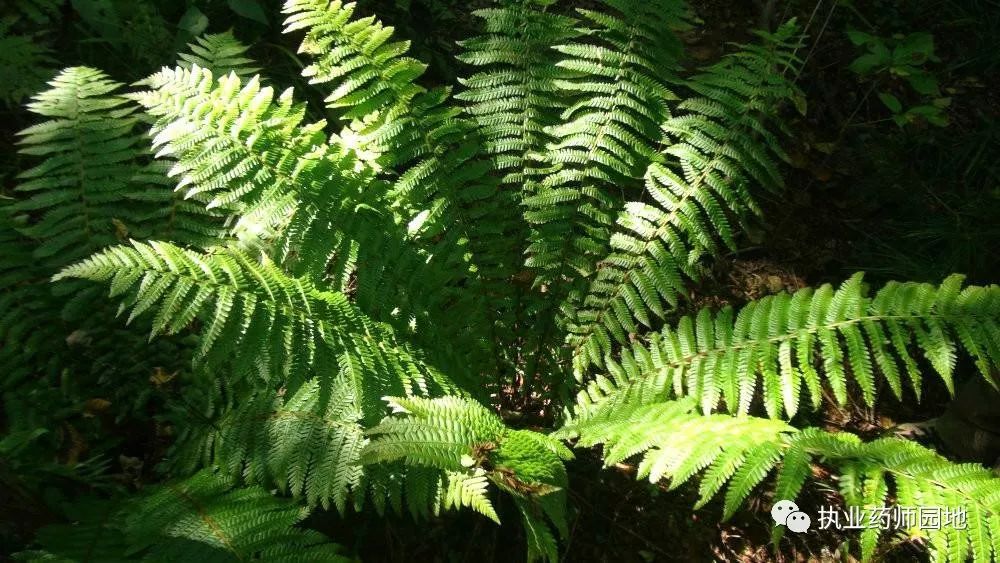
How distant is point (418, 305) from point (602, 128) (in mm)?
891

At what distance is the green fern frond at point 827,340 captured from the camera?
5.71 feet

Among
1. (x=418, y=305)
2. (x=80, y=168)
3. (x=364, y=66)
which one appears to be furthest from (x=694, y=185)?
(x=80, y=168)

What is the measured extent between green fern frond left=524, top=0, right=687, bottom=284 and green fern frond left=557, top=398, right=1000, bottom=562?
3.22 ft

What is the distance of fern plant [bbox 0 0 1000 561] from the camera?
152 cm

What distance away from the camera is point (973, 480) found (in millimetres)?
1447

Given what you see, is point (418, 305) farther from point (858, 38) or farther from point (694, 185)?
point (858, 38)

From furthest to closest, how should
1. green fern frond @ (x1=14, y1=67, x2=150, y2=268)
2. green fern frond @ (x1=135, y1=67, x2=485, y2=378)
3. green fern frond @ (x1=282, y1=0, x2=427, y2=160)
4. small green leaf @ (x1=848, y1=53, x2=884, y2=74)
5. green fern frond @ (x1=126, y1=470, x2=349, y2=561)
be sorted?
small green leaf @ (x1=848, y1=53, x2=884, y2=74), green fern frond @ (x1=14, y1=67, x2=150, y2=268), green fern frond @ (x1=282, y1=0, x2=427, y2=160), green fern frond @ (x1=135, y1=67, x2=485, y2=378), green fern frond @ (x1=126, y1=470, x2=349, y2=561)

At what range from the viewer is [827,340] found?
1805mm

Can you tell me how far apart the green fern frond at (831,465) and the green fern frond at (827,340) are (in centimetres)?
17

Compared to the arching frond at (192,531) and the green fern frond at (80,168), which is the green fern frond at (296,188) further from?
the arching frond at (192,531)

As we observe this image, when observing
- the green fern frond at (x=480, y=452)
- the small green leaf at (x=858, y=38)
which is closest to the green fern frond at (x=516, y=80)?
the green fern frond at (x=480, y=452)

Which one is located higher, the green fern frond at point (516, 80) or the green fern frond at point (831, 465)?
the green fern frond at point (516, 80)

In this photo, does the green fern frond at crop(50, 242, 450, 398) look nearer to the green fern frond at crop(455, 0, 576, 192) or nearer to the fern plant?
the fern plant

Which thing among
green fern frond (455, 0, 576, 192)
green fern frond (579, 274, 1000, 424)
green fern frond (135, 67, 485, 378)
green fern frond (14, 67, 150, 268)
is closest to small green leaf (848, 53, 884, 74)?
green fern frond (455, 0, 576, 192)
